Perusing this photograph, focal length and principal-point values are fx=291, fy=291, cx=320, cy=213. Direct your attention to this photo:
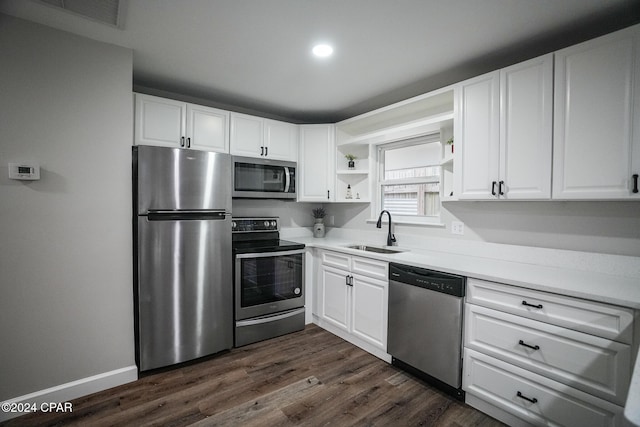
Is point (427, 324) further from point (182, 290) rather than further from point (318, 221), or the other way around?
point (318, 221)

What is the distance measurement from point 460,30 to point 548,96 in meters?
0.72

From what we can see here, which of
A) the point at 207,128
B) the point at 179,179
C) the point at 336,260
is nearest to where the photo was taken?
the point at 179,179

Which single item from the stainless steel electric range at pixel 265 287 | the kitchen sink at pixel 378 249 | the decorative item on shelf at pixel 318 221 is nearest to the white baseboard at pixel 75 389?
the stainless steel electric range at pixel 265 287

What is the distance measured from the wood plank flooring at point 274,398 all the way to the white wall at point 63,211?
326 millimetres

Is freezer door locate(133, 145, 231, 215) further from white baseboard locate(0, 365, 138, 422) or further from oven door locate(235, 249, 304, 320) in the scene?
white baseboard locate(0, 365, 138, 422)

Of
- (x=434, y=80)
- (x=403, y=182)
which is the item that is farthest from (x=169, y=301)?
(x=434, y=80)

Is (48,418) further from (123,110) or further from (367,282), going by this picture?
(367,282)

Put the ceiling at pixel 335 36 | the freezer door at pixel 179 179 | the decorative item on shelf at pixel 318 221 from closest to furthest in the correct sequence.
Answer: the ceiling at pixel 335 36 < the freezer door at pixel 179 179 < the decorative item on shelf at pixel 318 221

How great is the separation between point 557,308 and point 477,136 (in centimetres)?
129

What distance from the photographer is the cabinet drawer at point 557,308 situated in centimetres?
141

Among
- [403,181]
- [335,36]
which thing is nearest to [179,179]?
[335,36]

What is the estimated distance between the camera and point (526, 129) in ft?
6.51

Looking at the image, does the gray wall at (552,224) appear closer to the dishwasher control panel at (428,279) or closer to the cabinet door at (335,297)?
the dishwasher control panel at (428,279)

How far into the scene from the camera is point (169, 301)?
2.42 metres
